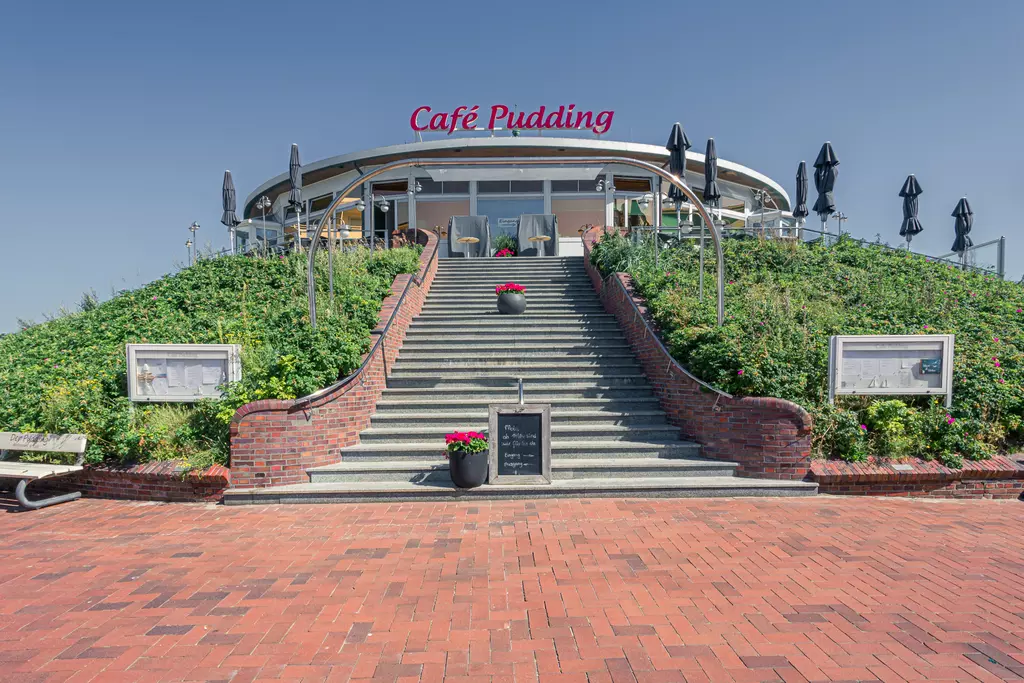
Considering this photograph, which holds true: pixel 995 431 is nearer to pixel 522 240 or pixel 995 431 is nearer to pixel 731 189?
pixel 522 240

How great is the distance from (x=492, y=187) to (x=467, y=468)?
18031mm

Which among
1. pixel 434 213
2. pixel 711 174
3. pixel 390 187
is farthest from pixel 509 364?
pixel 390 187

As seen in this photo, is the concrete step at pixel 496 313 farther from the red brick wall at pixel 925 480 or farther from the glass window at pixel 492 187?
the glass window at pixel 492 187

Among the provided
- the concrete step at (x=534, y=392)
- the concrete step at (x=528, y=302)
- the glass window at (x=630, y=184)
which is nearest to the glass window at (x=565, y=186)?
the glass window at (x=630, y=184)

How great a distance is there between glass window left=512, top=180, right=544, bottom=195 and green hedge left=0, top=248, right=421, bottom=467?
34.8 ft

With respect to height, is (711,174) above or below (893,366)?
above

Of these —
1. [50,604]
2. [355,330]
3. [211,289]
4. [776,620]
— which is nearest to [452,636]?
[776,620]

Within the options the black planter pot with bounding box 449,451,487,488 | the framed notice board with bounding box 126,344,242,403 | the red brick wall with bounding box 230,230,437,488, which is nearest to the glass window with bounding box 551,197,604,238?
the red brick wall with bounding box 230,230,437,488

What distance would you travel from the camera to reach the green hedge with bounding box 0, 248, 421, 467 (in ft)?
21.8

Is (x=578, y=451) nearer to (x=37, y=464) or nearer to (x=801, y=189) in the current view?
(x=37, y=464)

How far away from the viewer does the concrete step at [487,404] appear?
791 cm

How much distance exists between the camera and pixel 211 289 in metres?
11.6

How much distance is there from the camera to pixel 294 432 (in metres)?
6.48

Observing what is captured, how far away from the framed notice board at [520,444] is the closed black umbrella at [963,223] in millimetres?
18023
